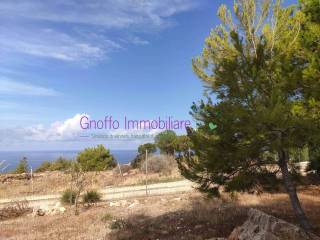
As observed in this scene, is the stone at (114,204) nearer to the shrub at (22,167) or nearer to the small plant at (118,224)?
the small plant at (118,224)

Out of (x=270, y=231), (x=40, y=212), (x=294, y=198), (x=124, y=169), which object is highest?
(x=124, y=169)

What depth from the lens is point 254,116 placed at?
9.74 meters

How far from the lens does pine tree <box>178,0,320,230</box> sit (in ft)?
33.2

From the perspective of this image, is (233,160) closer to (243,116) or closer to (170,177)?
(243,116)

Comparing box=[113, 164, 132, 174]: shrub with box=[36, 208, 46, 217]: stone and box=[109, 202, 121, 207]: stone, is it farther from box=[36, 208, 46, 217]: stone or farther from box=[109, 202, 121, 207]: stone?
box=[36, 208, 46, 217]: stone

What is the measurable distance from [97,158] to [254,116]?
36337mm

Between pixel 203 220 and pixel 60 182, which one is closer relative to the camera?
pixel 203 220

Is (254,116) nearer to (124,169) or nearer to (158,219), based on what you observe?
(158,219)

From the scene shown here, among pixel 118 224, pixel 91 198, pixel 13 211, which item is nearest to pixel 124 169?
pixel 91 198

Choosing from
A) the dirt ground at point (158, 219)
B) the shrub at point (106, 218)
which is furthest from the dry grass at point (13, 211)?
the shrub at point (106, 218)

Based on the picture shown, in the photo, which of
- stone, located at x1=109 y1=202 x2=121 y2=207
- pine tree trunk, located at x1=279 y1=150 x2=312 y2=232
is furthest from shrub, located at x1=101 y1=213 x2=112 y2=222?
pine tree trunk, located at x1=279 y1=150 x2=312 y2=232

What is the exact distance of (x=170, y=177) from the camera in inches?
1304

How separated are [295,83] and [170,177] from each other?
2261 centimetres

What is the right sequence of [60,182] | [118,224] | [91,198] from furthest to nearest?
[60,182]
[91,198]
[118,224]
